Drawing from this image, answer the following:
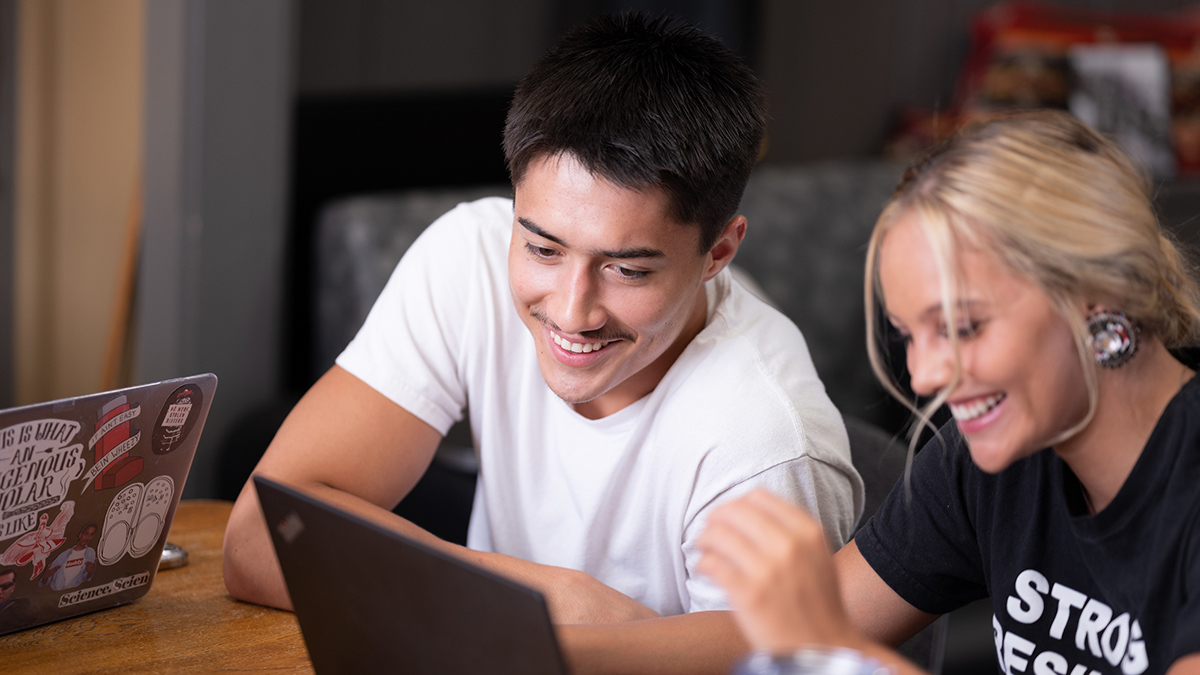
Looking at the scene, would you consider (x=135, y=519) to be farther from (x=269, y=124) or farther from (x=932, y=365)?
(x=269, y=124)

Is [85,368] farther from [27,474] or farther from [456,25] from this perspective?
[27,474]

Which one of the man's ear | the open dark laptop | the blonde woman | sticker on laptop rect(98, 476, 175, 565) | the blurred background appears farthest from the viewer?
the blurred background

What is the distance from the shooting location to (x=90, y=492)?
3.15 ft

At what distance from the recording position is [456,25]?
2.64 meters

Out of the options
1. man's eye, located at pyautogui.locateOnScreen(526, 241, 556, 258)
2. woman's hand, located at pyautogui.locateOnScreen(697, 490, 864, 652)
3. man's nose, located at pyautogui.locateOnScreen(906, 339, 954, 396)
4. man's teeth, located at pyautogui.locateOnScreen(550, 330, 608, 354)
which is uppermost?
man's nose, located at pyautogui.locateOnScreen(906, 339, 954, 396)

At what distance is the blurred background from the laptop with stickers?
1.10 m

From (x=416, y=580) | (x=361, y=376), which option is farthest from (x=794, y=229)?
(x=416, y=580)

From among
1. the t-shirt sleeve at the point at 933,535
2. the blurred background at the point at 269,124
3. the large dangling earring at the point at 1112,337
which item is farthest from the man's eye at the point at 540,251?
the blurred background at the point at 269,124

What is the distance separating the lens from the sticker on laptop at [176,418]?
38.1 inches

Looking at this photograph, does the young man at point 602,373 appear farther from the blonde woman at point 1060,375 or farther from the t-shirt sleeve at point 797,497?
the blonde woman at point 1060,375

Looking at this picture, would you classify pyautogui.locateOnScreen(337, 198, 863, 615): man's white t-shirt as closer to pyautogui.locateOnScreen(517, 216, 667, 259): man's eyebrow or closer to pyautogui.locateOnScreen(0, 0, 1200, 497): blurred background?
pyautogui.locateOnScreen(517, 216, 667, 259): man's eyebrow

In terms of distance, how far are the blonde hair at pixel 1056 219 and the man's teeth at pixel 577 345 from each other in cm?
37


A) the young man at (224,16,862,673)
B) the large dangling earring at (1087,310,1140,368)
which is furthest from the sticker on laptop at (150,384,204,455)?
the large dangling earring at (1087,310,1140,368)

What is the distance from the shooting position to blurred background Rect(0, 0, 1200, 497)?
2.18m
